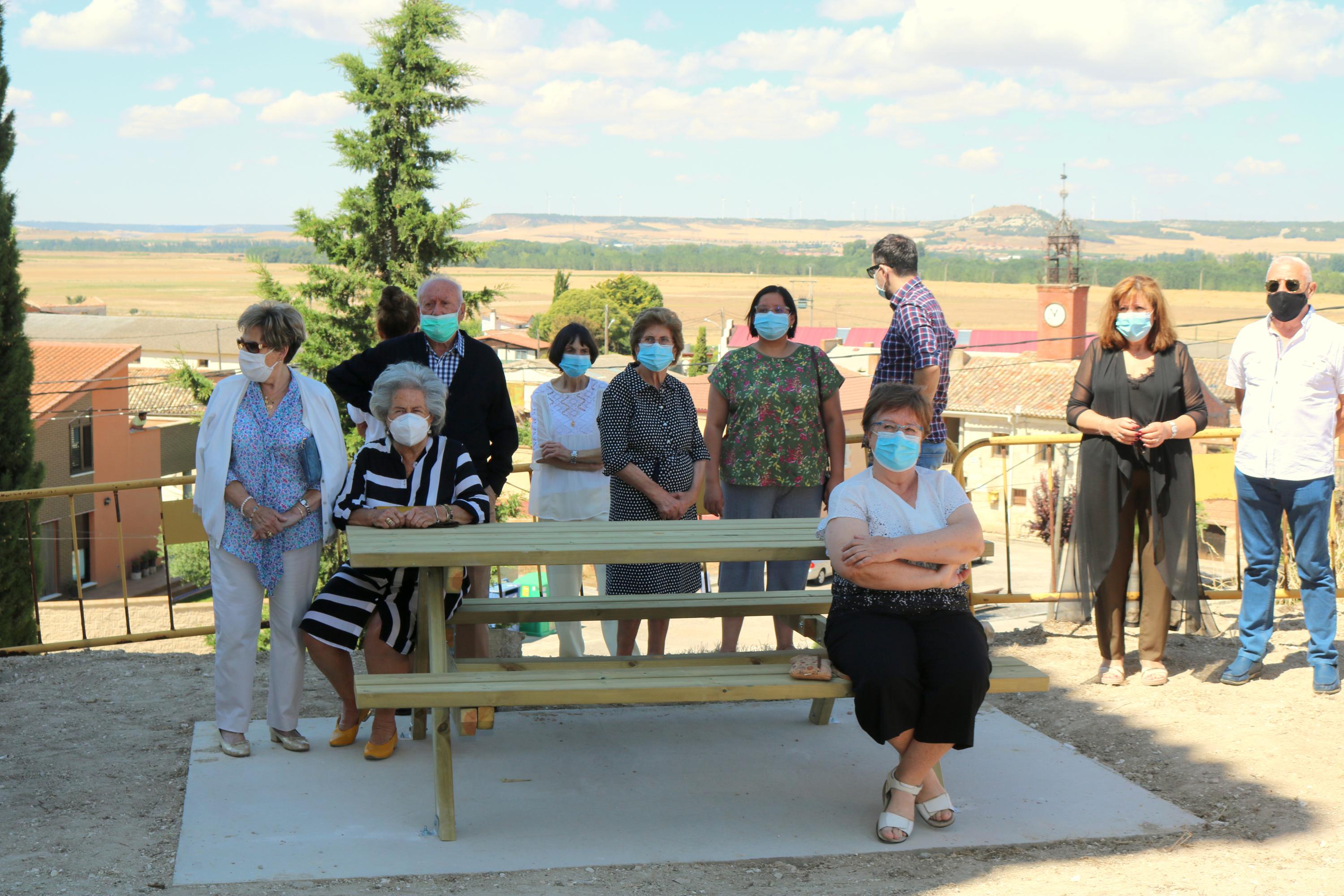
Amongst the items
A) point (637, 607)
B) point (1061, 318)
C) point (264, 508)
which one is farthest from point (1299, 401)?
point (1061, 318)

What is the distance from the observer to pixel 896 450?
3.72 m

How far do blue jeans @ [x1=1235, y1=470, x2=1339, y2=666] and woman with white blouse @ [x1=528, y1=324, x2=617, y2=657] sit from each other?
2.91 m

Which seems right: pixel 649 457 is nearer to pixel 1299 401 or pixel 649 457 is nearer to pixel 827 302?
pixel 1299 401

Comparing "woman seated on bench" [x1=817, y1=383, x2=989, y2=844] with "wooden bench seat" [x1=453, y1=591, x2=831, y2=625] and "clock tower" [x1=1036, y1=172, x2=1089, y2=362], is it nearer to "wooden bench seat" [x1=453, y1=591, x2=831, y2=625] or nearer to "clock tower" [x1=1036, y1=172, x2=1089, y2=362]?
"wooden bench seat" [x1=453, y1=591, x2=831, y2=625]

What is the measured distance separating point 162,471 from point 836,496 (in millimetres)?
43665

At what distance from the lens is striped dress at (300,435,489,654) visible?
418 cm

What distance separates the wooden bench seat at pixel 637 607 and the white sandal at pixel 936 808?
2.84 feet

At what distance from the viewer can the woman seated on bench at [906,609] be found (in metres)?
3.54

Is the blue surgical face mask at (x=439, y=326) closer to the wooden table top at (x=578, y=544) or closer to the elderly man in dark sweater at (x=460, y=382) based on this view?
the elderly man in dark sweater at (x=460, y=382)

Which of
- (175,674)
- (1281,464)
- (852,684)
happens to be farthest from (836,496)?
(175,674)

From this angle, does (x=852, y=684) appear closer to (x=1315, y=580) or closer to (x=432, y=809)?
(x=432, y=809)

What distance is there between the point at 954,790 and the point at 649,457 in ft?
6.14

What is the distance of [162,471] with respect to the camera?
43062mm

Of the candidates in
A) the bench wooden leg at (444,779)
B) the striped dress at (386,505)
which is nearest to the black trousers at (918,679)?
the bench wooden leg at (444,779)
